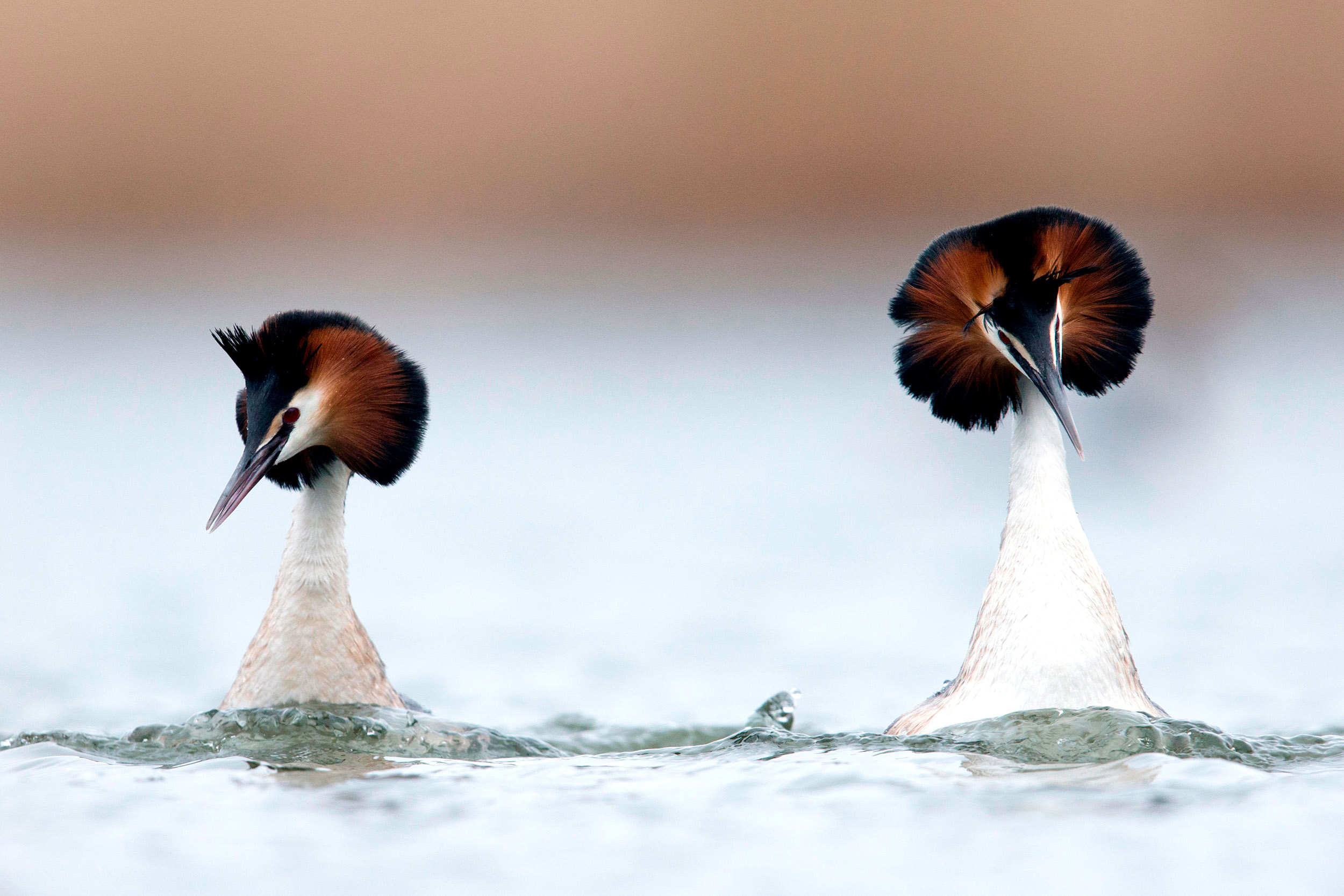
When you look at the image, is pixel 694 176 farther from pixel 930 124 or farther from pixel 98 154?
pixel 98 154

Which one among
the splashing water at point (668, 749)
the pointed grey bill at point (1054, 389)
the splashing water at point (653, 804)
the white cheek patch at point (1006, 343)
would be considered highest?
the white cheek patch at point (1006, 343)

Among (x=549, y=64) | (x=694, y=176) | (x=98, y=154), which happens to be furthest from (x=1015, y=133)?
(x=98, y=154)

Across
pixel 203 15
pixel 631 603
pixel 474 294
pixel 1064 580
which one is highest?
pixel 203 15

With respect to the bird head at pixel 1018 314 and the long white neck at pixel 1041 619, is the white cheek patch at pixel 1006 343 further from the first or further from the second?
the long white neck at pixel 1041 619

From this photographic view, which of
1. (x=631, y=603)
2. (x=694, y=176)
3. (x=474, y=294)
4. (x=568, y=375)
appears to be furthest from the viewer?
(x=474, y=294)

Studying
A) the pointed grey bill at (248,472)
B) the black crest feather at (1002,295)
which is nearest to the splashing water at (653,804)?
the pointed grey bill at (248,472)

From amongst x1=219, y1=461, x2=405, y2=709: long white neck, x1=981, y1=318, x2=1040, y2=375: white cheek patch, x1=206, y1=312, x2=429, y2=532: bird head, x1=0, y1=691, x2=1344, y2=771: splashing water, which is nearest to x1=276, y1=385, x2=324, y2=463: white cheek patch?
x1=206, y1=312, x2=429, y2=532: bird head

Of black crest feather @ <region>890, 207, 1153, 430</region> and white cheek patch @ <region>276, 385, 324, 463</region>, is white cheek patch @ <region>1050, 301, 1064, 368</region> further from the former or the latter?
white cheek patch @ <region>276, 385, 324, 463</region>
